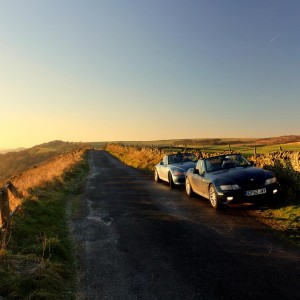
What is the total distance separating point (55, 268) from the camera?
6.22m

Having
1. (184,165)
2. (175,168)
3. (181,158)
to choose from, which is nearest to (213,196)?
(175,168)

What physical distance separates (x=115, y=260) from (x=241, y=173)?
5656 mm

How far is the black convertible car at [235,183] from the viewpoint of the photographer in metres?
10.6

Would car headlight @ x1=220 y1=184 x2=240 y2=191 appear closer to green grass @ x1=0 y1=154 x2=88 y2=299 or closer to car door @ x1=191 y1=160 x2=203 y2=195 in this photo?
car door @ x1=191 y1=160 x2=203 y2=195

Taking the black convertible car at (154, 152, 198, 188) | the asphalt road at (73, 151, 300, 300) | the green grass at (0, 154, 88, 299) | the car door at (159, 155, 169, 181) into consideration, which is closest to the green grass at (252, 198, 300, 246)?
the asphalt road at (73, 151, 300, 300)

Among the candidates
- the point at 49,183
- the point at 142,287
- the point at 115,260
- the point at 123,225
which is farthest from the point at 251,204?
the point at 49,183

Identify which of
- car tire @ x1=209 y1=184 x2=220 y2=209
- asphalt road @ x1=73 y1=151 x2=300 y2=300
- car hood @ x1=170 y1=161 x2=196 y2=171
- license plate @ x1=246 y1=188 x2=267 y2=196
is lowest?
asphalt road @ x1=73 y1=151 x2=300 y2=300

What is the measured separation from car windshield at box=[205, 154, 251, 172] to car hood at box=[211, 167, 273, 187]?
0.78m

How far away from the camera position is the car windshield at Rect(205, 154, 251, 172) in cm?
1259

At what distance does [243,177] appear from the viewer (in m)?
10.9

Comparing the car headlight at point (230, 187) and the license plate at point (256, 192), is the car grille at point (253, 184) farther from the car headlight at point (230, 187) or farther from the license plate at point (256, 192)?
the car headlight at point (230, 187)

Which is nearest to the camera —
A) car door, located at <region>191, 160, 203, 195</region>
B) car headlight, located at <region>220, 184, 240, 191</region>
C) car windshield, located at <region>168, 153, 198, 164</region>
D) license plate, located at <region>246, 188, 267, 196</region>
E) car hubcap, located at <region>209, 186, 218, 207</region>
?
license plate, located at <region>246, 188, 267, 196</region>

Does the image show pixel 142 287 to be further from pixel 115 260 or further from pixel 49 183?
pixel 49 183

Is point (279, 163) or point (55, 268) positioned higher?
point (279, 163)
